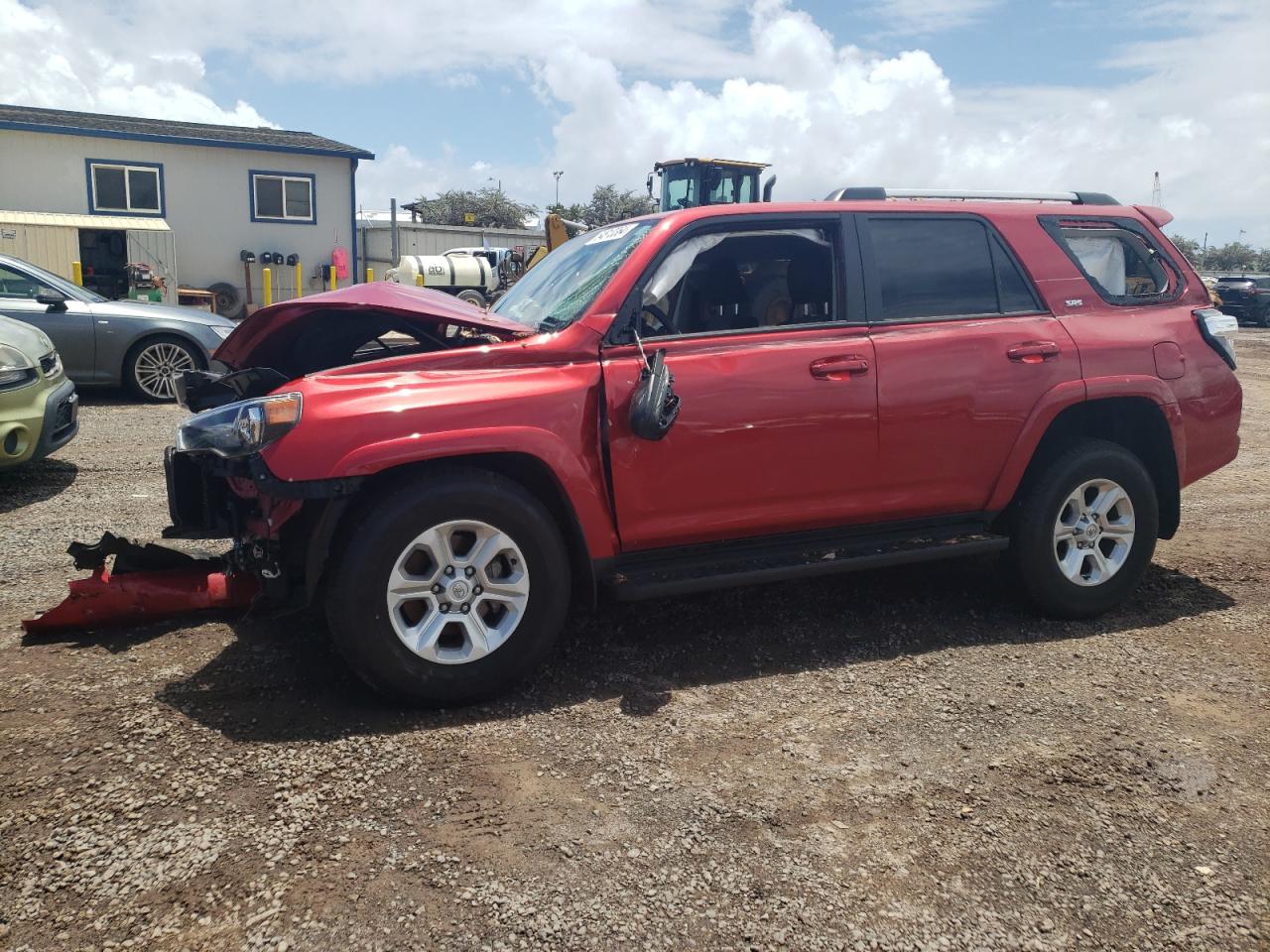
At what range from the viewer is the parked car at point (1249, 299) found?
30.3 metres

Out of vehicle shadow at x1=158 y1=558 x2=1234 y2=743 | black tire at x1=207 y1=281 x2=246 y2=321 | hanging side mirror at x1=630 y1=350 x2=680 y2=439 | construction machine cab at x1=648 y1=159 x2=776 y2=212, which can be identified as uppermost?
construction machine cab at x1=648 y1=159 x2=776 y2=212

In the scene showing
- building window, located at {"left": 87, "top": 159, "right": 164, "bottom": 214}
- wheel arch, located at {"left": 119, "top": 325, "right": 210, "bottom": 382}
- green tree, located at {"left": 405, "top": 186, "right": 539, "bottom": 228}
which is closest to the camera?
wheel arch, located at {"left": 119, "top": 325, "right": 210, "bottom": 382}

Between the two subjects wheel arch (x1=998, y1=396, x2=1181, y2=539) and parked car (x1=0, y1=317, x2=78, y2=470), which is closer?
wheel arch (x1=998, y1=396, x2=1181, y2=539)

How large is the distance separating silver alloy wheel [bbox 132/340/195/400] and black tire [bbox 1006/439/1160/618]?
8.36 meters

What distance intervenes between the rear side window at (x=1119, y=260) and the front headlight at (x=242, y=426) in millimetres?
3494

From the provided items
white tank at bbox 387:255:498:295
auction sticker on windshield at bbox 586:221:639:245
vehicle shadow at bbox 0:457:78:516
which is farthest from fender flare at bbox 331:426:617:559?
white tank at bbox 387:255:498:295

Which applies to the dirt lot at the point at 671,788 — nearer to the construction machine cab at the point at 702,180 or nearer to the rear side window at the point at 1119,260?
the rear side window at the point at 1119,260

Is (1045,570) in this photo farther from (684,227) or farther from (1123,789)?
(684,227)

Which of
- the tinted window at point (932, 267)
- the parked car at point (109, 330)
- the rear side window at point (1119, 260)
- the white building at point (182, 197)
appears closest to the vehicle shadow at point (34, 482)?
the parked car at point (109, 330)

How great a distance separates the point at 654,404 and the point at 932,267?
161cm

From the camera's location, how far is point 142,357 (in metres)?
9.95

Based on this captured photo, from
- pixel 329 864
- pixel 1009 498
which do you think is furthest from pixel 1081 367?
pixel 329 864

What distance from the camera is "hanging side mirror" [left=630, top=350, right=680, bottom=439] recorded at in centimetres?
364

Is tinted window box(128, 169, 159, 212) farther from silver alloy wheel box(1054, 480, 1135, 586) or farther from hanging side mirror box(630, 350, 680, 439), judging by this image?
silver alloy wheel box(1054, 480, 1135, 586)
